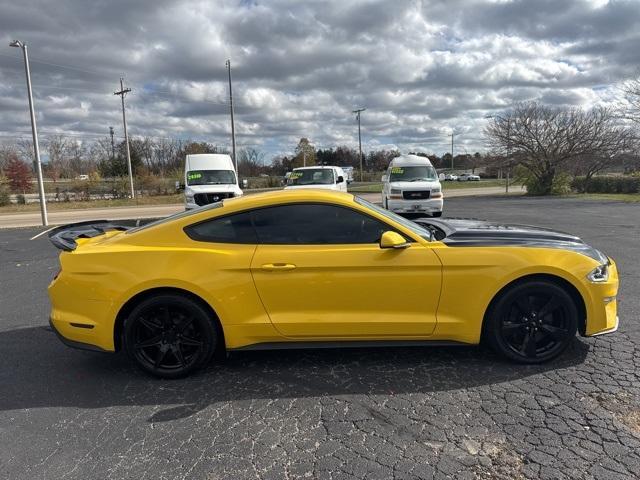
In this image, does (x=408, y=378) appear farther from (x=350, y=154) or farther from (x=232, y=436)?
(x=350, y=154)

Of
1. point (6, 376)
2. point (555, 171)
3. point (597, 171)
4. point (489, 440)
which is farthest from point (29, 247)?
point (597, 171)

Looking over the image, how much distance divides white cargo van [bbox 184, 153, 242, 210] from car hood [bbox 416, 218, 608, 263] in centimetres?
1268

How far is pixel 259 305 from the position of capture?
3.55m

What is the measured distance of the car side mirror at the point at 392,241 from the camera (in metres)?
3.46

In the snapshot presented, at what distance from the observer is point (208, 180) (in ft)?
55.6

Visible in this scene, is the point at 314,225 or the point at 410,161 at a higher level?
the point at 410,161

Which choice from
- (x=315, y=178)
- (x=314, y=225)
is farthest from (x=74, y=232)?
(x=315, y=178)

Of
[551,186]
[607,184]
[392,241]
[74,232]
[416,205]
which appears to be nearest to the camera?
A: [392,241]

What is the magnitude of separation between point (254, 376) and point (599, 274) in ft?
9.19

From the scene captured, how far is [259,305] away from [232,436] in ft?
3.20

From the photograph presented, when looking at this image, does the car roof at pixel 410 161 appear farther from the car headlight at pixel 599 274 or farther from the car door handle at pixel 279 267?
the car door handle at pixel 279 267

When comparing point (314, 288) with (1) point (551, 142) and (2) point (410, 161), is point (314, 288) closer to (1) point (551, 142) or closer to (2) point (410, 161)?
(2) point (410, 161)

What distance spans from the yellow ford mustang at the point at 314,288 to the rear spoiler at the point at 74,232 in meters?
0.31

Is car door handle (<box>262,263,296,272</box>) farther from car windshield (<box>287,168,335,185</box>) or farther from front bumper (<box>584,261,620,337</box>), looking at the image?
car windshield (<box>287,168,335,185</box>)
